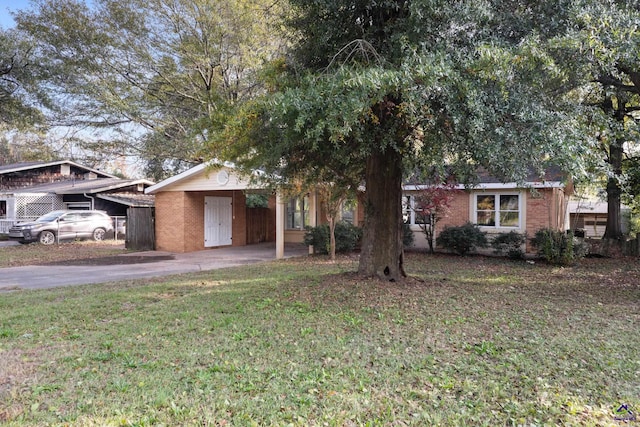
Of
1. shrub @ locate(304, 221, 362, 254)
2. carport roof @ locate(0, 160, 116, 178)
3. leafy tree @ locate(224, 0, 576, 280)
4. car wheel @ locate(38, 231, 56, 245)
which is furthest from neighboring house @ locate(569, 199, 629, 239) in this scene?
carport roof @ locate(0, 160, 116, 178)

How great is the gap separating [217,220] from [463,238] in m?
9.83

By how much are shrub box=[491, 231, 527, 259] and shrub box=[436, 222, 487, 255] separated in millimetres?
478

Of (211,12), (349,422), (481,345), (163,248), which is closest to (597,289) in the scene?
(481,345)

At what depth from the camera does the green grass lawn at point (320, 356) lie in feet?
10.9

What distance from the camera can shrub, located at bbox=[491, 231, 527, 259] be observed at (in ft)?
44.1

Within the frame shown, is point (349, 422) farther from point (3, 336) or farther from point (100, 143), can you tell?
point (100, 143)

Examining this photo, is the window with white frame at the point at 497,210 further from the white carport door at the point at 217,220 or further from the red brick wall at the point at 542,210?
the white carport door at the point at 217,220

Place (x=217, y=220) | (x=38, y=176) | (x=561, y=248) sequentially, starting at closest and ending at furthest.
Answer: (x=561, y=248)
(x=217, y=220)
(x=38, y=176)

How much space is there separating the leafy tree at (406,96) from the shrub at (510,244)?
7.00 meters

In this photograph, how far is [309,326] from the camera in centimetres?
558

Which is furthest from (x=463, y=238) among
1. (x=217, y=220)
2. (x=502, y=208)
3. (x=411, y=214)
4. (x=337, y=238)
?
(x=217, y=220)

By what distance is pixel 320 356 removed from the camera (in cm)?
450

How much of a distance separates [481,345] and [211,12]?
55.1 ft

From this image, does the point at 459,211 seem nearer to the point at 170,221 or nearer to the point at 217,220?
the point at 217,220
